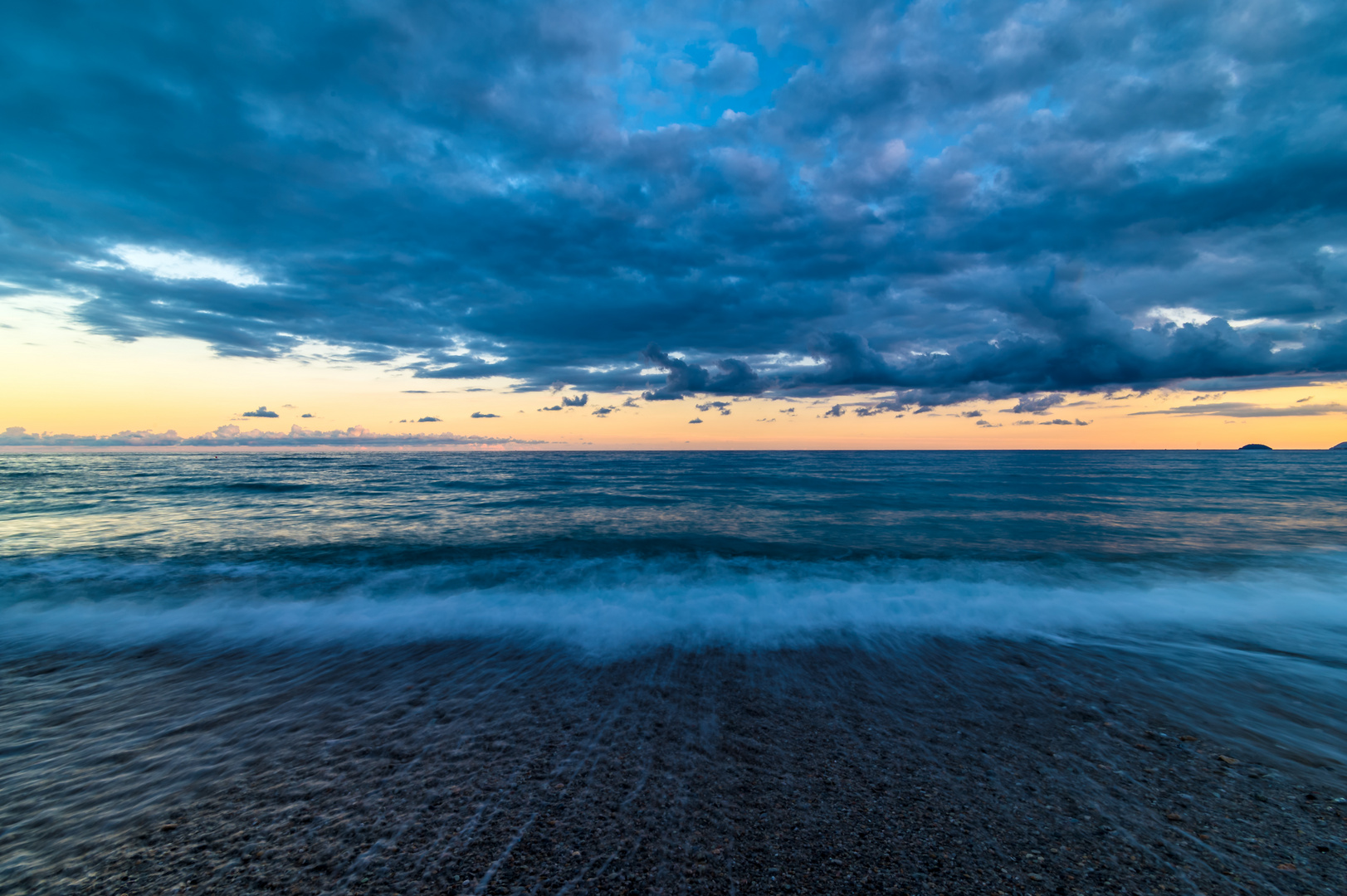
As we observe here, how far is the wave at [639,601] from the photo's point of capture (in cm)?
772

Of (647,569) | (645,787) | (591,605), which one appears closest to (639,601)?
(591,605)

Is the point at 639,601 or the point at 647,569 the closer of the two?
the point at 639,601

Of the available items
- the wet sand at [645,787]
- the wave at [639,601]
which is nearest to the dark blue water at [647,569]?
the wave at [639,601]

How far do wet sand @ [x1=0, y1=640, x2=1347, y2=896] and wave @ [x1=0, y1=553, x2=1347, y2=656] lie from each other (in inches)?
67.8

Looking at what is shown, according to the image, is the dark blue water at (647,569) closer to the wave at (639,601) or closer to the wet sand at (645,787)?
the wave at (639,601)

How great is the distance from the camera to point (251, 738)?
4551 mm

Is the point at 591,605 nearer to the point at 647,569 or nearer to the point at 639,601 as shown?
the point at 639,601

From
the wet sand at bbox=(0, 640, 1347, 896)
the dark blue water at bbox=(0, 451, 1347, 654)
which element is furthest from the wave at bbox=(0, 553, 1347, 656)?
the wet sand at bbox=(0, 640, 1347, 896)

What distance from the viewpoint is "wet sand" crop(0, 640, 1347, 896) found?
2.99 m

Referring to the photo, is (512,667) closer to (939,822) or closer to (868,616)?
(939,822)

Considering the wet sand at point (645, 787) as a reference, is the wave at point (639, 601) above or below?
below

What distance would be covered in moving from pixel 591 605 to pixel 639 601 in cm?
90

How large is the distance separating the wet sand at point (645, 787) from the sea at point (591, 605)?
0.32 feet

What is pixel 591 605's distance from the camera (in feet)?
30.2
